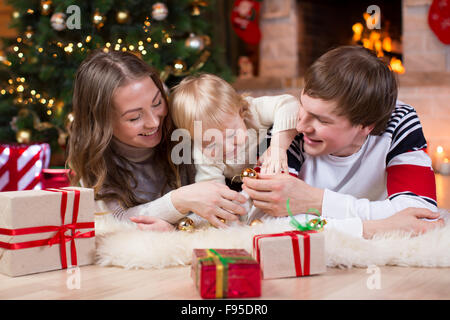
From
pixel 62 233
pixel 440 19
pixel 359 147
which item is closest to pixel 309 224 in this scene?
pixel 359 147

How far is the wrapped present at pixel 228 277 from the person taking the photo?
933 mm

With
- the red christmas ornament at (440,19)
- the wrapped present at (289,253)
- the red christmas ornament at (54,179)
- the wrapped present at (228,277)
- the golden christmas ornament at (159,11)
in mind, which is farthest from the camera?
the red christmas ornament at (440,19)

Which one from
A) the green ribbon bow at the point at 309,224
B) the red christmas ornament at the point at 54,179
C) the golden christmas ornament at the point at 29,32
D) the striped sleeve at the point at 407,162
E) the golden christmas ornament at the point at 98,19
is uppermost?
the golden christmas ornament at the point at 98,19

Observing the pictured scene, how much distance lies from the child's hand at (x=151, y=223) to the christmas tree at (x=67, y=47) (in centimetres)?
126

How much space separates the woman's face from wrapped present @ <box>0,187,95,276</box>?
0.36 m

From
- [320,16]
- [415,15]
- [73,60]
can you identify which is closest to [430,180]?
[73,60]

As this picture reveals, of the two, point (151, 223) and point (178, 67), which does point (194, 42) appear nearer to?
point (178, 67)

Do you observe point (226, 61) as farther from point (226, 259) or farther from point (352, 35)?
point (226, 259)

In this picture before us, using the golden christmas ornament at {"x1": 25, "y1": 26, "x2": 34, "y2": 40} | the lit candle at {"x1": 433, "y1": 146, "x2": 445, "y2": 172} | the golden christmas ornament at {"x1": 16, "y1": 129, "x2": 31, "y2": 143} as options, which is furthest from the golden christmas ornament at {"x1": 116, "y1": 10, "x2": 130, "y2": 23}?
the lit candle at {"x1": 433, "y1": 146, "x2": 445, "y2": 172}

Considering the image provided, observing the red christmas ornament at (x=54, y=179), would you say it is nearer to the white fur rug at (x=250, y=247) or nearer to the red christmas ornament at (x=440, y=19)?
the white fur rug at (x=250, y=247)

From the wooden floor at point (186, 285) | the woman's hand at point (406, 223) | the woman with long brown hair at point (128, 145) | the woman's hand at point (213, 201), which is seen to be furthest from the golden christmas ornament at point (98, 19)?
the woman's hand at point (406, 223)

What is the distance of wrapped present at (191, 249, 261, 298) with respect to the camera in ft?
3.06

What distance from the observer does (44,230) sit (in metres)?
1.12

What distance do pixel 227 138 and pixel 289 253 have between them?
1.71ft
